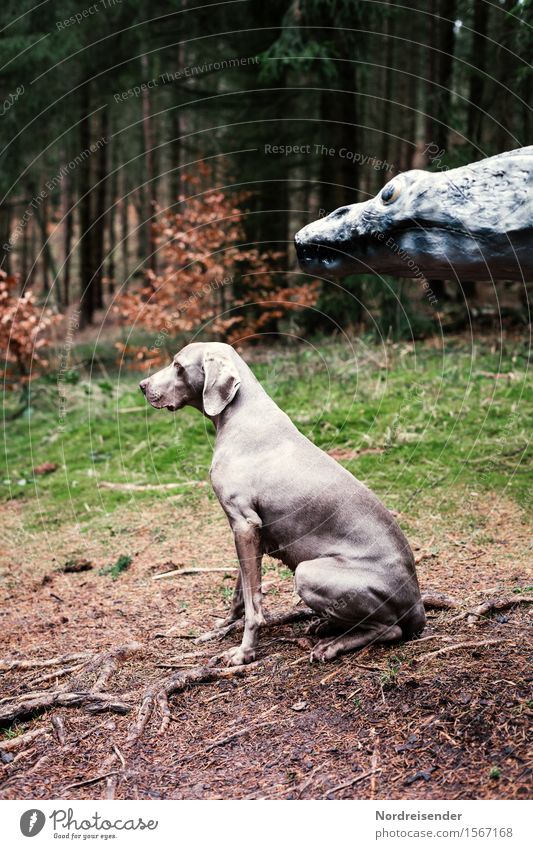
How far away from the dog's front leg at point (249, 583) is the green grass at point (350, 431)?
342 centimetres

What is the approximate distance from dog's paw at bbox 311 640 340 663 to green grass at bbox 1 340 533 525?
10.9 ft

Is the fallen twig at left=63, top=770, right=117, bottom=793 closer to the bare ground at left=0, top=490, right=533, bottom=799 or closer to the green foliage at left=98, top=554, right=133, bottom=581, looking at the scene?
the bare ground at left=0, top=490, right=533, bottom=799

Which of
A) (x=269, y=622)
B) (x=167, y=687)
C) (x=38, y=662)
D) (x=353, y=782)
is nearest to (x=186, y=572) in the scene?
(x=269, y=622)

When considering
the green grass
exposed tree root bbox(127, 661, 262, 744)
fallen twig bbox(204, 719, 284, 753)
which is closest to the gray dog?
exposed tree root bbox(127, 661, 262, 744)

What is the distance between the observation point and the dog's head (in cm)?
526

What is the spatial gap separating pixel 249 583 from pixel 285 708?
33.7 inches

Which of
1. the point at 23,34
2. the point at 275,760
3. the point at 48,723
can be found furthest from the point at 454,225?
the point at 23,34

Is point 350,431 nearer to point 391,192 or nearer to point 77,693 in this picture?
point 77,693

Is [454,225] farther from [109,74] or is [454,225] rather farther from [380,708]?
[109,74]

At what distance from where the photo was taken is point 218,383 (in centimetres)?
525

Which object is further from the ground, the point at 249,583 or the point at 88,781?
the point at 249,583

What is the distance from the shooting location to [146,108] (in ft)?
73.7

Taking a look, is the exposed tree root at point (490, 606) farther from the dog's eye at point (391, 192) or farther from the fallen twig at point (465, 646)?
the dog's eye at point (391, 192)

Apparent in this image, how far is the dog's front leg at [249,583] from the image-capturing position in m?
5.07
